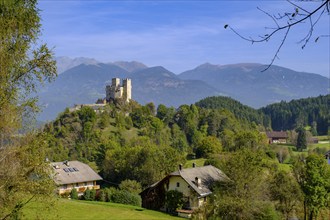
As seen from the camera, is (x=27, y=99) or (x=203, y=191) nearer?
(x=27, y=99)

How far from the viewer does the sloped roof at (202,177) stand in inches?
1727

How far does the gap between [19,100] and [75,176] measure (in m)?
43.8

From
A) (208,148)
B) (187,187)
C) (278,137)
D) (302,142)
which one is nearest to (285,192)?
(187,187)

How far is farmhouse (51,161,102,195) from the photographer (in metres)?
54.7

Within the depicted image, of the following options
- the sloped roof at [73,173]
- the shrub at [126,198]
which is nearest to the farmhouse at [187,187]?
the shrub at [126,198]

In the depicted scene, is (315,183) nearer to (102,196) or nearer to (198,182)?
(198,182)

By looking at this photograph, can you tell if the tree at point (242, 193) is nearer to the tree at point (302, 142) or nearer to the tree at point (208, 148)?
the tree at point (208, 148)

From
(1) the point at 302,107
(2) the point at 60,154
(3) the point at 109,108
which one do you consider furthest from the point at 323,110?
(2) the point at 60,154

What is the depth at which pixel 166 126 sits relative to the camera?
366 ft

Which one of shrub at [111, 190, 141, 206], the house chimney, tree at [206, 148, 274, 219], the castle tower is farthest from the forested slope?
tree at [206, 148, 274, 219]

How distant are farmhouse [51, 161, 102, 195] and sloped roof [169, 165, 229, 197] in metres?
16.4

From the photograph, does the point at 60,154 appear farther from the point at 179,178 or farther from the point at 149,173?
the point at 179,178

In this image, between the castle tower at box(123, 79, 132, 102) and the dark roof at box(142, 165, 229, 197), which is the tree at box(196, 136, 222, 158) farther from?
the castle tower at box(123, 79, 132, 102)

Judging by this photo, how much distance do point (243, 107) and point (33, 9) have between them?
166m
